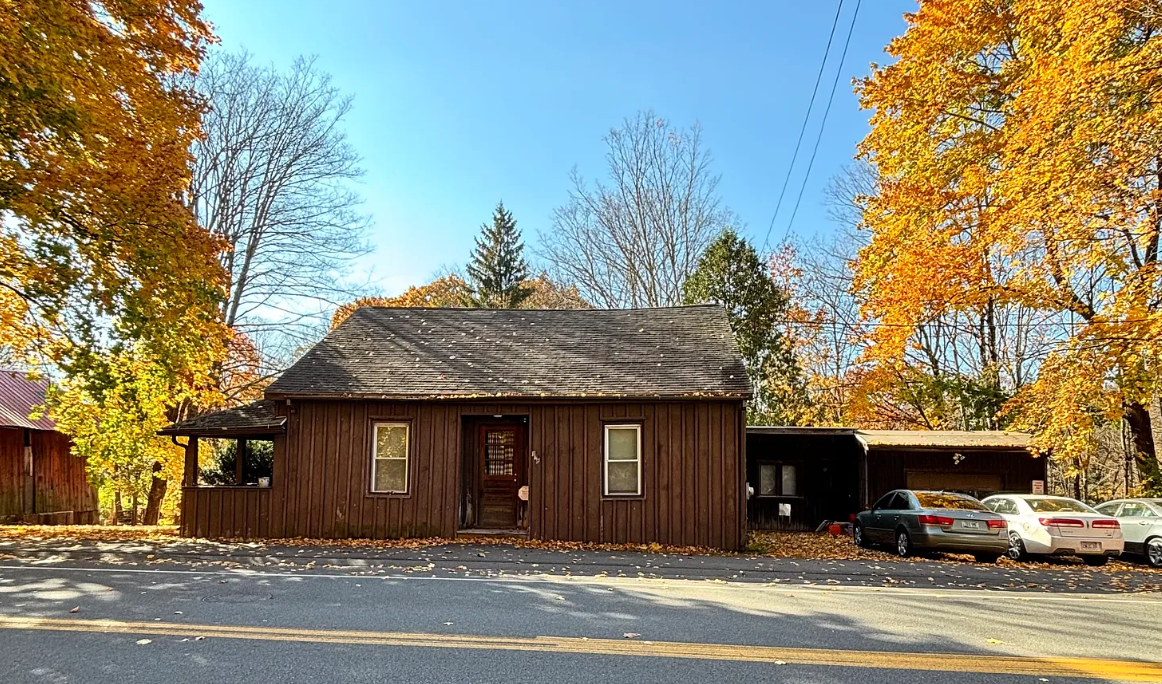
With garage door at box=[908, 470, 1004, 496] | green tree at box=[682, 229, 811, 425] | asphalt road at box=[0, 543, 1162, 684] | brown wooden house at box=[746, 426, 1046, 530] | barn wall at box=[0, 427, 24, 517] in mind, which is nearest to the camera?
asphalt road at box=[0, 543, 1162, 684]

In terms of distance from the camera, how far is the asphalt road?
515 centimetres

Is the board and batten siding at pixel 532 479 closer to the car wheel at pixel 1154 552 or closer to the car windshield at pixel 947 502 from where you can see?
the car windshield at pixel 947 502

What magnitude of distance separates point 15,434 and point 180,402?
9342 millimetres

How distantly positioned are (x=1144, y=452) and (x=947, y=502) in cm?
835

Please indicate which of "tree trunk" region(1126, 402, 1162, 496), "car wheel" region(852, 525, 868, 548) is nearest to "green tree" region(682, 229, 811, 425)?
"tree trunk" region(1126, 402, 1162, 496)

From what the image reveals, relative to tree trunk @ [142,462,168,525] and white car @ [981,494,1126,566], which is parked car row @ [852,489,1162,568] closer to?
white car @ [981,494,1126,566]

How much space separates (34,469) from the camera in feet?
89.5

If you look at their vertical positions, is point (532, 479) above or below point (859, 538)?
above

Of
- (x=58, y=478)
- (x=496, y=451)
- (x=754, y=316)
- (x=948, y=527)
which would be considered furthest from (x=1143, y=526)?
(x=58, y=478)

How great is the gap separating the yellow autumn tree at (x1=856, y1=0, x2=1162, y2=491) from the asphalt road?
6.62 meters

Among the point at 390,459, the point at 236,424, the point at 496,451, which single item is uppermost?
the point at 236,424

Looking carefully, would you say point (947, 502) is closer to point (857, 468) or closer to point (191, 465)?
point (857, 468)

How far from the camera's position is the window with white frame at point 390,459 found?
15.0m

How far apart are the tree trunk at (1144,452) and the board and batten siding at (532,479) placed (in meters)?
10.7
